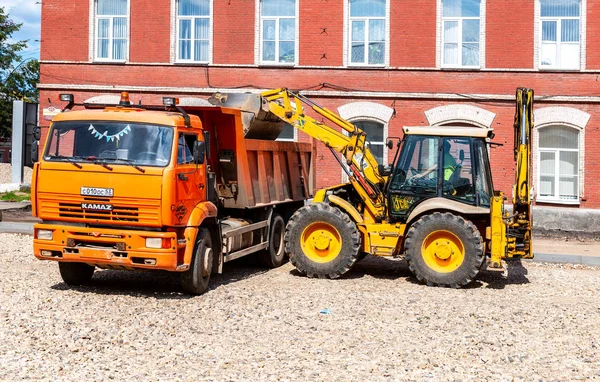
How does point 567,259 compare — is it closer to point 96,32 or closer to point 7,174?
point 96,32

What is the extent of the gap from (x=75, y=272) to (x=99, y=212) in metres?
1.53

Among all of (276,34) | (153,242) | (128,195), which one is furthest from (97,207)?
(276,34)

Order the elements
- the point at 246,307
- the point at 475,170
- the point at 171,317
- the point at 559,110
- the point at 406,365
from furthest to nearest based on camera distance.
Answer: the point at 559,110
the point at 475,170
the point at 246,307
the point at 171,317
the point at 406,365

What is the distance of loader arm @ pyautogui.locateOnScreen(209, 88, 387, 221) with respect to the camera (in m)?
12.4

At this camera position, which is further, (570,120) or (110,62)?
(110,62)

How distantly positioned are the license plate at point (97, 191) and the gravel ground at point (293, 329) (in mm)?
1408

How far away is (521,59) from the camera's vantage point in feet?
70.4

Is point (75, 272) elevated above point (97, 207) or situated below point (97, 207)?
below

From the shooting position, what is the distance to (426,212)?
11.6 meters

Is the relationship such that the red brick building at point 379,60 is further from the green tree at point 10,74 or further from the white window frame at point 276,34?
the green tree at point 10,74

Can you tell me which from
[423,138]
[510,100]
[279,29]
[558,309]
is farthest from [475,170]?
[279,29]

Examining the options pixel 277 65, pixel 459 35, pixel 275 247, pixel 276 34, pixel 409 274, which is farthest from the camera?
pixel 276 34

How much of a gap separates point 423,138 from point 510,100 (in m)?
10.7

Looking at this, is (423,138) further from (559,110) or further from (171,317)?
(559,110)
